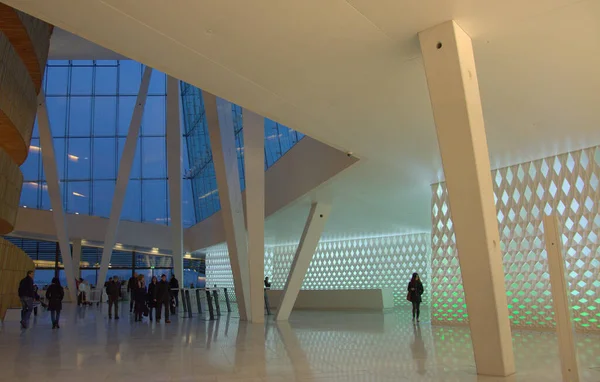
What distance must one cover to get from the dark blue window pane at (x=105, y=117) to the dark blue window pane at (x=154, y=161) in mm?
2778

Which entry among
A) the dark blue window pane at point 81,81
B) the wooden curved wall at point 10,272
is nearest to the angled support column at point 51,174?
the wooden curved wall at point 10,272

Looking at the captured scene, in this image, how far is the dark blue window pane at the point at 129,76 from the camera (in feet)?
127

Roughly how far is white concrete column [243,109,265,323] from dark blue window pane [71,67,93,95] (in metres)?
29.5

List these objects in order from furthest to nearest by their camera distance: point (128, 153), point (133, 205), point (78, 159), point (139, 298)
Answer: point (78, 159)
point (133, 205)
point (128, 153)
point (139, 298)

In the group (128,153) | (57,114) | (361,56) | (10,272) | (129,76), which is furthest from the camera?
(129,76)

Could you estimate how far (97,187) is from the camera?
36.6 m

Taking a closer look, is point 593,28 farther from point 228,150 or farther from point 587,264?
point 228,150

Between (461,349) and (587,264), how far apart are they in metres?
4.94

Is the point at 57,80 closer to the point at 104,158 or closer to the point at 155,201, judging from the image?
the point at 104,158

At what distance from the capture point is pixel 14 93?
12484 millimetres

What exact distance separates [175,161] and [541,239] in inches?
548

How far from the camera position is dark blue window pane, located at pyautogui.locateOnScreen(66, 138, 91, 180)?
36688mm

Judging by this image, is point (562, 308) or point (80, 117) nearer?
point (562, 308)

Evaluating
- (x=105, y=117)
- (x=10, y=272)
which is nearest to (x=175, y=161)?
(x=10, y=272)
